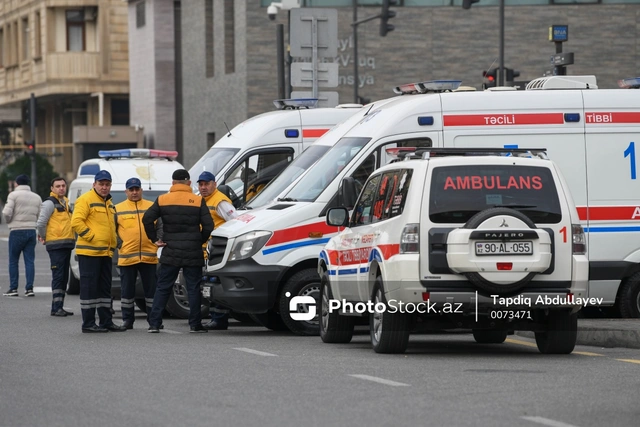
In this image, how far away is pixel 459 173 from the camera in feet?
43.4

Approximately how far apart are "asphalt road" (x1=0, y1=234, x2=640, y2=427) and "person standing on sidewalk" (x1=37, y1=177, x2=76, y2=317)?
3.14m

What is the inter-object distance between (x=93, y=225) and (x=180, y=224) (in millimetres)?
1062

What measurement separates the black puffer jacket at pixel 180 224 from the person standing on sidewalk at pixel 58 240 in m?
3.13

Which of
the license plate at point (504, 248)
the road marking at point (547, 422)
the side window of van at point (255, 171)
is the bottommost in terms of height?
the road marking at point (547, 422)

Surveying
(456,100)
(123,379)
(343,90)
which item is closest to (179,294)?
(456,100)

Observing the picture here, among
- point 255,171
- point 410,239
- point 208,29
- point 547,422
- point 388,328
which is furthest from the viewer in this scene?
point 208,29

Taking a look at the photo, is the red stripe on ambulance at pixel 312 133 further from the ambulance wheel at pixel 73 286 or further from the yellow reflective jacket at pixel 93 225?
the ambulance wheel at pixel 73 286

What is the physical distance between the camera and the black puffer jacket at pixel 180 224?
1680 centimetres

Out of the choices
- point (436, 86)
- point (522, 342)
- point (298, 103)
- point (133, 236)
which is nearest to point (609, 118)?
point (436, 86)

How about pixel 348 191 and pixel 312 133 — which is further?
pixel 312 133

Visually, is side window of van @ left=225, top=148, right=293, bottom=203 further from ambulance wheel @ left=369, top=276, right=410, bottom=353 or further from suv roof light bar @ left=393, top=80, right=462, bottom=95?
ambulance wheel @ left=369, top=276, right=410, bottom=353

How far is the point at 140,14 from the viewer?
5712 centimetres

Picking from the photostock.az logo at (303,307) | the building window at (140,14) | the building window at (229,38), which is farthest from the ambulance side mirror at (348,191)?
the building window at (140,14)

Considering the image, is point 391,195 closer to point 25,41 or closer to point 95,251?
point 95,251
